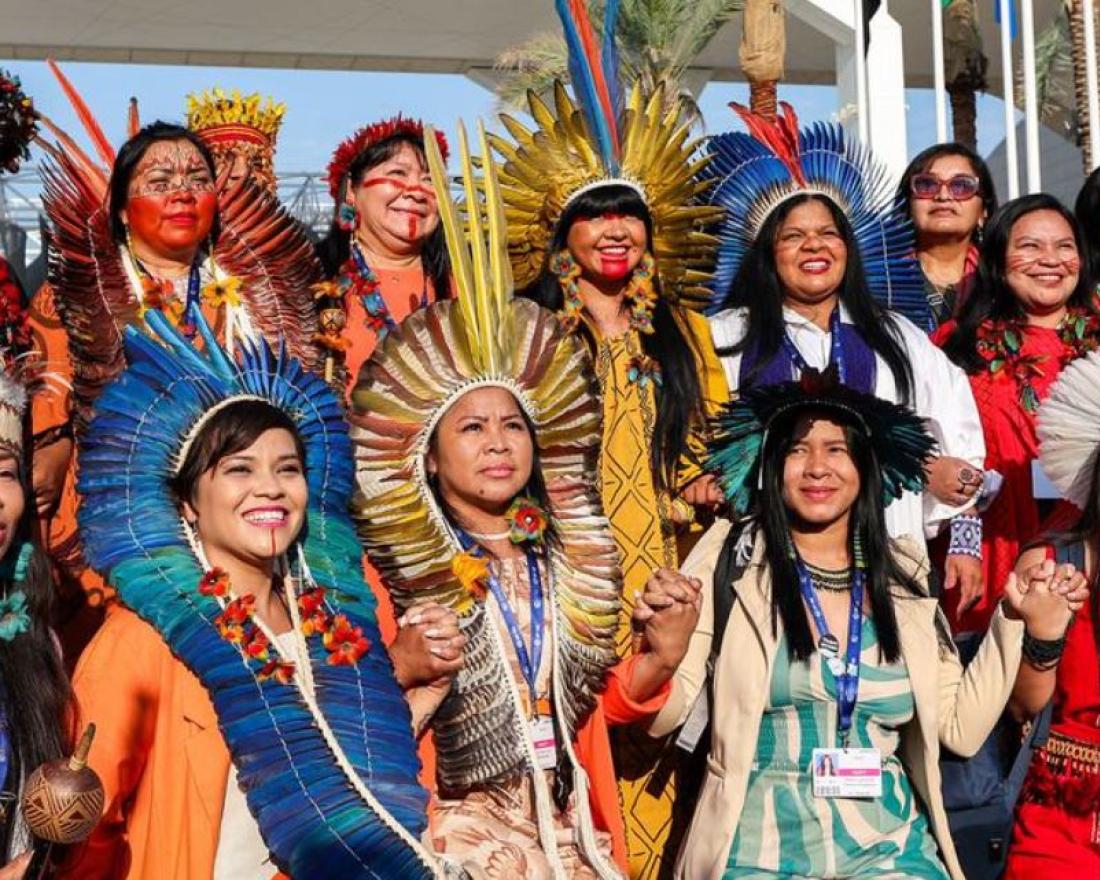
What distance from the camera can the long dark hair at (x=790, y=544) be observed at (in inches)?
200

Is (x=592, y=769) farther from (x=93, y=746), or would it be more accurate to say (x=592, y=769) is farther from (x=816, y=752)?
(x=93, y=746)

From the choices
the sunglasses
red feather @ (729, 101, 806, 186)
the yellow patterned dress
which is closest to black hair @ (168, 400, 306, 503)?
the yellow patterned dress

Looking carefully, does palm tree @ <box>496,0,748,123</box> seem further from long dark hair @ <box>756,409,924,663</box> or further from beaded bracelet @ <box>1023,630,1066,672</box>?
beaded bracelet @ <box>1023,630,1066,672</box>

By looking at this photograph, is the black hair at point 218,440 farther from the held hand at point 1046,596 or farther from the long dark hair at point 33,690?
the held hand at point 1046,596

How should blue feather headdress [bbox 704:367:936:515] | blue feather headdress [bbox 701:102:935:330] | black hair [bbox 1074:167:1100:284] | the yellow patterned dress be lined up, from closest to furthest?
blue feather headdress [bbox 704:367:936:515]
the yellow patterned dress
blue feather headdress [bbox 701:102:935:330]
black hair [bbox 1074:167:1100:284]

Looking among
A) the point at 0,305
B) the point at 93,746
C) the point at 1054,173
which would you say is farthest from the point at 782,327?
the point at 1054,173

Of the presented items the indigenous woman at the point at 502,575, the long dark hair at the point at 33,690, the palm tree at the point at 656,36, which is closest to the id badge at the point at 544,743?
the indigenous woman at the point at 502,575

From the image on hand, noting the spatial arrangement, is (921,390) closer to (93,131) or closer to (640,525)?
(640,525)

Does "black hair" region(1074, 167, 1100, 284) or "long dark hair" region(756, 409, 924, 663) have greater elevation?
"black hair" region(1074, 167, 1100, 284)

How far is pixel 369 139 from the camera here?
20.8 feet

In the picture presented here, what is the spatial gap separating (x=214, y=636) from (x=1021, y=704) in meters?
2.11

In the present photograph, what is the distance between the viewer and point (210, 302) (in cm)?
571

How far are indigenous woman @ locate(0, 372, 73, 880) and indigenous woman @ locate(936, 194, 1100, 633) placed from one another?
3134 mm

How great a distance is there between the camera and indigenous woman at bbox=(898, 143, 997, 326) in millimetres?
7105
